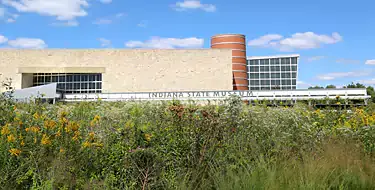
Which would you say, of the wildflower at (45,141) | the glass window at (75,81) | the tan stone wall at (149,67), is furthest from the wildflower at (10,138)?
the glass window at (75,81)

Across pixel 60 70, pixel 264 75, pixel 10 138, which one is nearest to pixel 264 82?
pixel 264 75

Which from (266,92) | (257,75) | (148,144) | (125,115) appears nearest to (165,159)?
(148,144)

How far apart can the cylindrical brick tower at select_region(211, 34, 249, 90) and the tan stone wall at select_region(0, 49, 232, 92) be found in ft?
4.40

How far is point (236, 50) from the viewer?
1186 inches

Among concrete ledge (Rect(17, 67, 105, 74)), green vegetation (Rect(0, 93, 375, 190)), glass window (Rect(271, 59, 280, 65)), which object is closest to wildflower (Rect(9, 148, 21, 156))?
green vegetation (Rect(0, 93, 375, 190))

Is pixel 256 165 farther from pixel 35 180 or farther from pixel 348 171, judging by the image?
pixel 35 180

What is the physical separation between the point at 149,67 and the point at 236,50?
7613 mm

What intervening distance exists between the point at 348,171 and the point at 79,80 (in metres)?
29.1

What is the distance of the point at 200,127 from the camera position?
3965 mm

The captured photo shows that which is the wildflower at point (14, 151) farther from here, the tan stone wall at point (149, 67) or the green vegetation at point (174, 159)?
the tan stone wall at point (149, 67)

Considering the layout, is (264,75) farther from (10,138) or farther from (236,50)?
(10,138)

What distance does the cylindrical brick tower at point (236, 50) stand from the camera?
29.9m

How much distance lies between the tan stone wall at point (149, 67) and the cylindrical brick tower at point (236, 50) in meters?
1.34

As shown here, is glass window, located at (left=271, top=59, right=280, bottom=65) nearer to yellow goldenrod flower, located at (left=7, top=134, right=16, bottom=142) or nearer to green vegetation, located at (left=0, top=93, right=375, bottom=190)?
green vegetation, located at (left=0, top=93, right=375, bottom=190)
